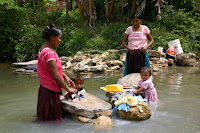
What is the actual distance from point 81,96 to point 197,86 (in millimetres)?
3672

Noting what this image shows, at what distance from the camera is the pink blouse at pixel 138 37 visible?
5.50m

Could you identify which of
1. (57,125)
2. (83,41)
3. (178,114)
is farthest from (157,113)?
(83,41)

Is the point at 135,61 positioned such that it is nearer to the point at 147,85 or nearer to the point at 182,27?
the point at 147,85

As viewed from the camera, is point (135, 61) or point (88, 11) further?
point (88, 11)

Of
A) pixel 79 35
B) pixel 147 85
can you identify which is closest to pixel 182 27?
pixel 79 35

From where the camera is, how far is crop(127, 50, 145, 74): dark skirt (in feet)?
18.4

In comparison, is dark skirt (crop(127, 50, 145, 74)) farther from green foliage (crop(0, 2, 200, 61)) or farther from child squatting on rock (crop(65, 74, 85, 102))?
green foliage (crop(0, 2, 200, 61))

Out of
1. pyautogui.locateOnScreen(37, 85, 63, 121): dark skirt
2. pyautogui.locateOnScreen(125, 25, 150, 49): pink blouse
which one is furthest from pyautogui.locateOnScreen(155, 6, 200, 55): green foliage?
pyautogui.locateOnScreen(37, 85, 63, 121): dark skirt

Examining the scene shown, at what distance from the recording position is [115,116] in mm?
4262

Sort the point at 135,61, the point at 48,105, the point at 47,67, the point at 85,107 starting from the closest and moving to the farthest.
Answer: the point at 47,67, the point at 48,105, the point at 85,107, the point at 135,61

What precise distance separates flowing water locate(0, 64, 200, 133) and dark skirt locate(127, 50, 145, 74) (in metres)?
0.82

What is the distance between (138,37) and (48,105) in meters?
2.69

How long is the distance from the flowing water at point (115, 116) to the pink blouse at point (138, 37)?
1.26 m

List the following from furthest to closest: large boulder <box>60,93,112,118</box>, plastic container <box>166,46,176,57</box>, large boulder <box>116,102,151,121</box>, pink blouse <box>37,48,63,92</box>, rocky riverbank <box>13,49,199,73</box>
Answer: plastic container <box>166,46,176,57</box>
rocky riverbank <box>13,49,199,73</box>
large boulder <box>116,102,151,121</box>
large boulder <box>60,93,112,118</box>
pink blouse <box>37,48,63,92</box>
